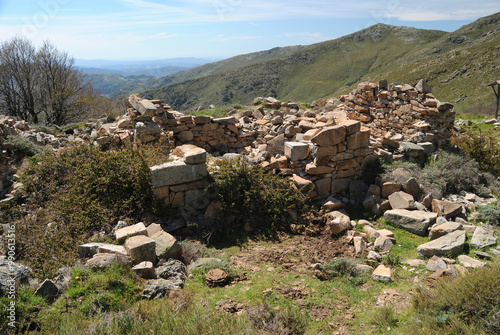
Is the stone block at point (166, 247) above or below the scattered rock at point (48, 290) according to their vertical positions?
below

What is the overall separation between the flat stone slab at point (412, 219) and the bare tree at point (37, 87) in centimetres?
2168

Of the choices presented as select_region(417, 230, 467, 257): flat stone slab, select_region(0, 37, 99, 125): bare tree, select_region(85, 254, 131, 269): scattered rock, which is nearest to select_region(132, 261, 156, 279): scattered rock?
select_region(85, 254, 131, 269): scattered rock

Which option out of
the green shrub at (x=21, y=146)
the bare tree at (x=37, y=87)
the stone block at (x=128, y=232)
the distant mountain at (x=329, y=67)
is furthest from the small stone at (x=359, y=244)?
the distant mountain at (x=329, y=67)

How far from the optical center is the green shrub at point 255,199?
6.88 m

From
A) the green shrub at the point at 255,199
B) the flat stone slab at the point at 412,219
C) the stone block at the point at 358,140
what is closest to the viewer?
the flat stone slab at the point at 412,219

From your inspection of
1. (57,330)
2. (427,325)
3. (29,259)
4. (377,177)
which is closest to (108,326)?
(57,330)

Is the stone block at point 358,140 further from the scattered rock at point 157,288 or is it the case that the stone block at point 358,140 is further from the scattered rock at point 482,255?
the scattered rock at point 157,288

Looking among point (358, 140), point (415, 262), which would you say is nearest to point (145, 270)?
point (415, 262)

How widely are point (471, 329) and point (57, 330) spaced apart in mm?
4646

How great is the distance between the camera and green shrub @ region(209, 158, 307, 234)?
6.88 m

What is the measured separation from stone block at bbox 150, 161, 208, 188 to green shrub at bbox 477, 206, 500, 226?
6.23m

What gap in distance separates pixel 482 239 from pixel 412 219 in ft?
4.12

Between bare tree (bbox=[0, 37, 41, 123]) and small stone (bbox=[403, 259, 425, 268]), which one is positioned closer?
small stone (bbox=[403, 259, 425, 268])

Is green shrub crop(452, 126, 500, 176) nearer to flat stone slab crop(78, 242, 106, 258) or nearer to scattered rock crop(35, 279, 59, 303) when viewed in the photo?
flat stone slab crop(78, 242, 106, 258)
